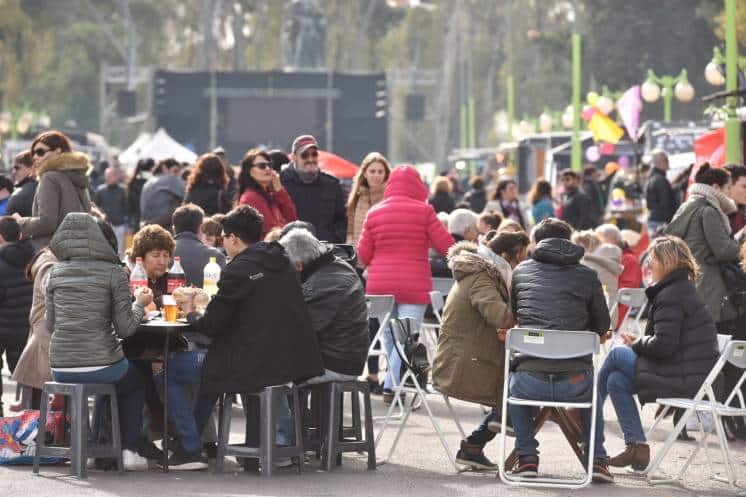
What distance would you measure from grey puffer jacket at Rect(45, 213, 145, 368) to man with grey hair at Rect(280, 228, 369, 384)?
3.15ft

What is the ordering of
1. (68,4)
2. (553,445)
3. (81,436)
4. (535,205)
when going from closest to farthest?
(81,436), (553,445), (535,205), (68,4)

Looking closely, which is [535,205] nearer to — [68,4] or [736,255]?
[736,255]

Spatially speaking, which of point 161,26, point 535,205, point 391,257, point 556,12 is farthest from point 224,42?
point 391,257

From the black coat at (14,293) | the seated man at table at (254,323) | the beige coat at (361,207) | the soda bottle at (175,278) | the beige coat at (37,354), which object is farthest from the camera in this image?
the beige coat at (361,207)

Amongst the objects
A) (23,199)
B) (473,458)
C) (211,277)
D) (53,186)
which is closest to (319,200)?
(23,199)

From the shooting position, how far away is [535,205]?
22625mm

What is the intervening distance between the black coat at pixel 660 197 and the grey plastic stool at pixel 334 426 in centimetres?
1304

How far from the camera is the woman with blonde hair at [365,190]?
1496cm

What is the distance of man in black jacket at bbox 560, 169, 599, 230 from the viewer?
76.6 ft

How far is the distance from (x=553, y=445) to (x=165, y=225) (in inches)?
237

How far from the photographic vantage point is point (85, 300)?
10.3m

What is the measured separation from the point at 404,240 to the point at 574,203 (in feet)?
32.1

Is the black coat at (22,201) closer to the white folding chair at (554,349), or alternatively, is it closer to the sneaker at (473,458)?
the sneaker at (473,458)

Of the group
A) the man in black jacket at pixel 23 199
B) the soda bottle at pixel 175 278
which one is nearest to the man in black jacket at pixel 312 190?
the man in black jacket at pixel 23 199
